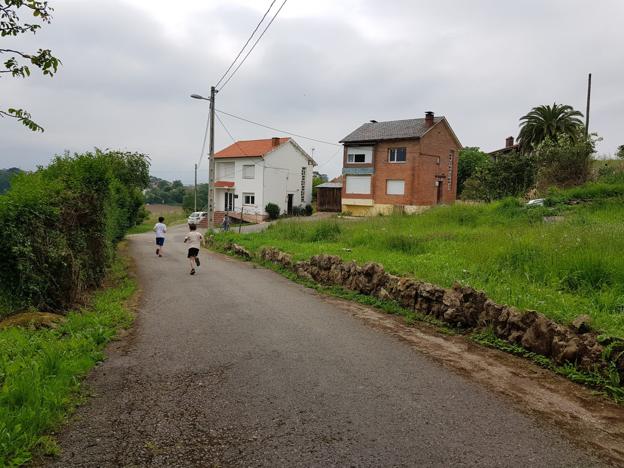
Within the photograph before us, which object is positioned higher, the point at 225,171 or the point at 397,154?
the point at 397,154

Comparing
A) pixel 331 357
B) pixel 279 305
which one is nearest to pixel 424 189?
pixel 279 305

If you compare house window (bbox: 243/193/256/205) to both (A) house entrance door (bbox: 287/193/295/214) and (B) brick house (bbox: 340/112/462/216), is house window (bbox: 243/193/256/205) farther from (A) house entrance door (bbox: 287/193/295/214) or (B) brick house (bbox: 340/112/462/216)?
(B) brick house (bbox: 340/112/462/216)

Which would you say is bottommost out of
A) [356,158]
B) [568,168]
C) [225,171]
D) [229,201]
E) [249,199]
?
[229,201]

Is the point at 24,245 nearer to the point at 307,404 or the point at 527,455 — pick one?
the point at 307,404

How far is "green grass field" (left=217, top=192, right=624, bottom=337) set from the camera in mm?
6555

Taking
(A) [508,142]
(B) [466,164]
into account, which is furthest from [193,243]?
(A) [508,142]

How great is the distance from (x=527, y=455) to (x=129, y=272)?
1214cm

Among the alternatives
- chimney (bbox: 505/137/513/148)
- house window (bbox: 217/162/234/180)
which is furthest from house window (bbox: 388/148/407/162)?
chimney (bbox: 505/137/513/148)

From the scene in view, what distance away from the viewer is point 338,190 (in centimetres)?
4397

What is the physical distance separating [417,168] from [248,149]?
1851 centimetres

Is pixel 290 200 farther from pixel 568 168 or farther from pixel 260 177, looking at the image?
pixel 568 168

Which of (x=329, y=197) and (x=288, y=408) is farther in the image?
(x=329, y=197)

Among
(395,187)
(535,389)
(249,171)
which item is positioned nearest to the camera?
(535,389)

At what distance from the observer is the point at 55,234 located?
25.4 ft
